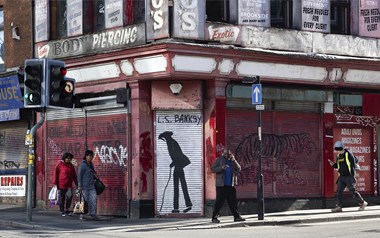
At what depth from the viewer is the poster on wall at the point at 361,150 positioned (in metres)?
23.3

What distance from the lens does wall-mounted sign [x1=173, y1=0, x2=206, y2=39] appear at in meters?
19.7

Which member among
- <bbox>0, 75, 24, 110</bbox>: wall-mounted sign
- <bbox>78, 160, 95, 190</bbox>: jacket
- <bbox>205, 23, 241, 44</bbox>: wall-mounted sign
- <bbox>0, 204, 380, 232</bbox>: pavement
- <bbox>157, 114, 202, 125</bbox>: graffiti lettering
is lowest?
<bbox>0, 204, 380, 232</bbox>: pavement

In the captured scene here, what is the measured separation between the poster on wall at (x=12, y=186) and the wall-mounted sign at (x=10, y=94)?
237 cm

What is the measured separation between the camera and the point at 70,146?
22.9 metres

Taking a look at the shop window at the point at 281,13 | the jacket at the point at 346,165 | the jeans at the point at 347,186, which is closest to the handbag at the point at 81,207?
the jeans at the point at 347,186

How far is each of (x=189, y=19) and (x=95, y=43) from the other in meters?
3.48

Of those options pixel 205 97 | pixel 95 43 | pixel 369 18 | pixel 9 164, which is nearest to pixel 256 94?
pixel 205 97

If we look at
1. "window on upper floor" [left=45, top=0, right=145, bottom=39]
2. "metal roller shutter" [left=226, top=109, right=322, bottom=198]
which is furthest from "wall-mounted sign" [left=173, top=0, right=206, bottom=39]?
"metal roller shutter" [left=226, top=109, right=322, bottom=198]

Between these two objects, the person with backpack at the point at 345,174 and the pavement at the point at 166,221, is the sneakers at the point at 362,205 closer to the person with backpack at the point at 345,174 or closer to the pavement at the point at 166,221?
the person with backpack at the point at 345,174

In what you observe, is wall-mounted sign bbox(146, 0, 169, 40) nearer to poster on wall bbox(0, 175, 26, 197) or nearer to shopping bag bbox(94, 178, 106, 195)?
shopping bag bbox(94, 178, 106, 195)

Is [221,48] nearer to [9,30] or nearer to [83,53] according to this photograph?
[83,53]

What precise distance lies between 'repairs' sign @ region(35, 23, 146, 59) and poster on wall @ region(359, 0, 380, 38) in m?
7.17

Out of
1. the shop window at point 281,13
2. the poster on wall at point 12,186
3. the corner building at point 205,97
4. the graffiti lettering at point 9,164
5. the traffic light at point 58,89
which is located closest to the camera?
the traffic light at point 58,89

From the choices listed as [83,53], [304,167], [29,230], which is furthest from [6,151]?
[304,167]
